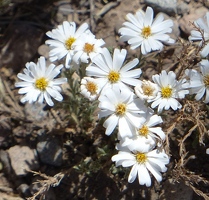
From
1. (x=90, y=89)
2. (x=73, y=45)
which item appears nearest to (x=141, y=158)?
(x=90, y=89)

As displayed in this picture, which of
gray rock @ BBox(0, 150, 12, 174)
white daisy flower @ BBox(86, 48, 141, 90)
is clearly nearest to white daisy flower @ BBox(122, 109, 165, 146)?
white daisy flower @ BBox(86, 48, 141, 90)

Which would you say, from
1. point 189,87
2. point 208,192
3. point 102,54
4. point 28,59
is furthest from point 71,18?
point 208,192

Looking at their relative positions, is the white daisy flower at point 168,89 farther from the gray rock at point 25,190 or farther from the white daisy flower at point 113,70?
the gray rock at point 25,190

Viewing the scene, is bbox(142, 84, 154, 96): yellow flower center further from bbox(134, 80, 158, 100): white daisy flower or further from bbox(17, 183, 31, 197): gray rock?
bbox(17, 183, 31, 197): gray rock

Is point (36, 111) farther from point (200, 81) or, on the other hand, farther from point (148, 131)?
point (200, 81)

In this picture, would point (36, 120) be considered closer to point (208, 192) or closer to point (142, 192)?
point (142, 192)

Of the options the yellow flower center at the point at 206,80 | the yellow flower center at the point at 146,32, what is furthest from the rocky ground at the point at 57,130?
the yellow flower center at the point at 206,80
